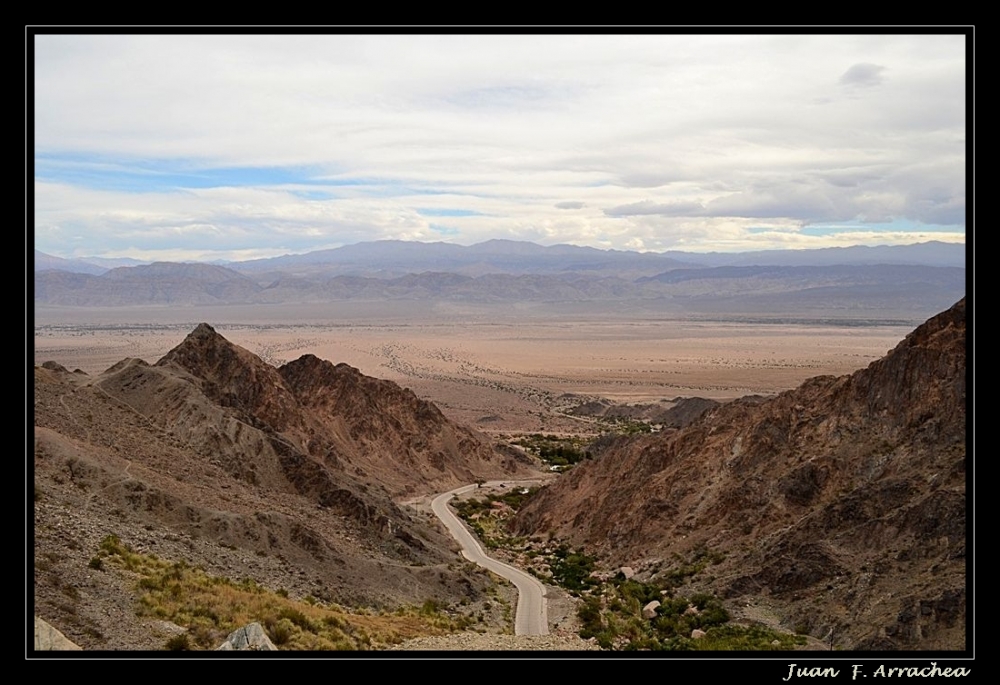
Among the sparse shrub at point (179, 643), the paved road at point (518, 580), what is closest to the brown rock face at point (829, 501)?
the paved road at point (518, 580)

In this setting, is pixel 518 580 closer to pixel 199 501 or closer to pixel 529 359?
pixel 199 501

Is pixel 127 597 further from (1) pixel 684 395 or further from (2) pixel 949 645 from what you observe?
(1) pixel 684 395

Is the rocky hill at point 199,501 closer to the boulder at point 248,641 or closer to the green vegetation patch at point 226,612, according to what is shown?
the green vegetation patch at point 226,612

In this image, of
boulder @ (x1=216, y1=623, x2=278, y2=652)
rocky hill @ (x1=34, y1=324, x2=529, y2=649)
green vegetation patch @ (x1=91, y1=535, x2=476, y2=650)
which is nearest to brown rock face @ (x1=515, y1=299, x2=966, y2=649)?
rocky hill @ (x1=34, y1=324, x2=529, y2=649)

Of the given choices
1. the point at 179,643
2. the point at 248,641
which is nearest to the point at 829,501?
the point at 248,641

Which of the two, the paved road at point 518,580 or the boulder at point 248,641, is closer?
the boulder at point 248,641
